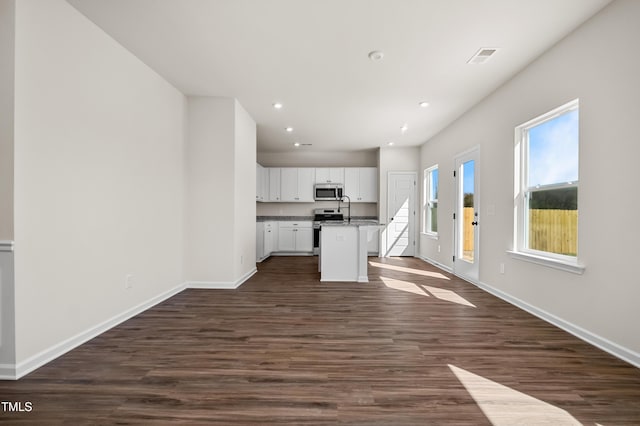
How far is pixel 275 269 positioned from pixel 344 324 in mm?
3024

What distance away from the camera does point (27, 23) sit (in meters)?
1.97


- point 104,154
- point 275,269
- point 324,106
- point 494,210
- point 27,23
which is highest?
point 324,106

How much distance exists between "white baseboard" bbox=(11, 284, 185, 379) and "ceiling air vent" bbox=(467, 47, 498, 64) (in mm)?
4303

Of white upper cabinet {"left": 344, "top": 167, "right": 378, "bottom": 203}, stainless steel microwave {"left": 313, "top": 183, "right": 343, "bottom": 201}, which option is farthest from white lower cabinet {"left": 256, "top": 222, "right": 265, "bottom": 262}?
white upper cabinet {"left": 344, "top": 167, "right": 378, "bottom": 203}

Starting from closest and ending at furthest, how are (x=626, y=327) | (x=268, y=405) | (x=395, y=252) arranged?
(x=268, y=405) < (x=626, y=327) < (x=395, y=252)

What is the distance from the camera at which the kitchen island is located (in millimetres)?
4699

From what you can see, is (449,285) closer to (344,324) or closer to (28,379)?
(344,324)

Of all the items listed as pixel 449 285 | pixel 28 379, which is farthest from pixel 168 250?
pixel 449 285

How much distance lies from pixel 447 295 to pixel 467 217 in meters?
1.59

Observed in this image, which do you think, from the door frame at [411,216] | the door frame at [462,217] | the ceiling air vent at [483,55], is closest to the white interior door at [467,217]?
the door frame at [462,217]

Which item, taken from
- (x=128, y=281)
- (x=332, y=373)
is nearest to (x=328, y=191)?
(x=128, y=281)

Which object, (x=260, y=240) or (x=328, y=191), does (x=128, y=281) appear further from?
(x=328, y=191)

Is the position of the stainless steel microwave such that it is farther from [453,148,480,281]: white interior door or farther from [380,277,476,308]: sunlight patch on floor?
[380,277,476,308]: sunlight patch on floor

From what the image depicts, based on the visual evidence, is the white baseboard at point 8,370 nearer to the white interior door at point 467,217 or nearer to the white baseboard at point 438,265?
the white interior door at point 467,217
